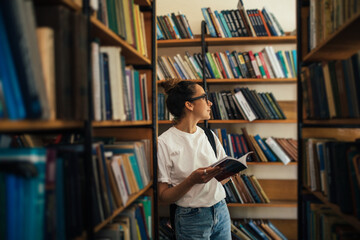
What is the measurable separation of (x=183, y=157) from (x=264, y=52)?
67.7 inches

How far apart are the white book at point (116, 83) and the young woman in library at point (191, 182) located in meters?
0.56

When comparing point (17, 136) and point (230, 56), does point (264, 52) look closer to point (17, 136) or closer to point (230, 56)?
point (230, 56)

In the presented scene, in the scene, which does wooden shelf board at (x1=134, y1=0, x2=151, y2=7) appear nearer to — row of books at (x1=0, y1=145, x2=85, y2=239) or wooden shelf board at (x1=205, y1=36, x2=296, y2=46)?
row of books at (x1=0, y1=145, x2=85, y2=239)

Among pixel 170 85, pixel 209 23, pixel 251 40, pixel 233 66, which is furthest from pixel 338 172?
A: pixel 209 23

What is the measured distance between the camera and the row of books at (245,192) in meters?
2.85

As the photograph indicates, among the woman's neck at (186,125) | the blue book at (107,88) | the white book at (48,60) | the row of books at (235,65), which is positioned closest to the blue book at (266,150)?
the row of books at (235,65)

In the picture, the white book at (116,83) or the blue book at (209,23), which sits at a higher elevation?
the blue book at (209,23)

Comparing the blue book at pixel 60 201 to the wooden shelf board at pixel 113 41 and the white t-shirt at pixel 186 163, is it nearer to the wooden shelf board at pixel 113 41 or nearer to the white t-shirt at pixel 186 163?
the wooden shelf board at pixel 113 41

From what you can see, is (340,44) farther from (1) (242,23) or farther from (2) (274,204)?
(2) (274,204)

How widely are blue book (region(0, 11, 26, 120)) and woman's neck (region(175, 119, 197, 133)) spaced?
4.07 feet

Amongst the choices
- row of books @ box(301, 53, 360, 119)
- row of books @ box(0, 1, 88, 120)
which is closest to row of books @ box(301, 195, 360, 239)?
row of books @ box(301, 53, 360, 119)

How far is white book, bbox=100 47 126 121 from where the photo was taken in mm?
1131

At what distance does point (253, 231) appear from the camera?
2.85 m

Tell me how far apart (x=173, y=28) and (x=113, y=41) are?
6.49ft
